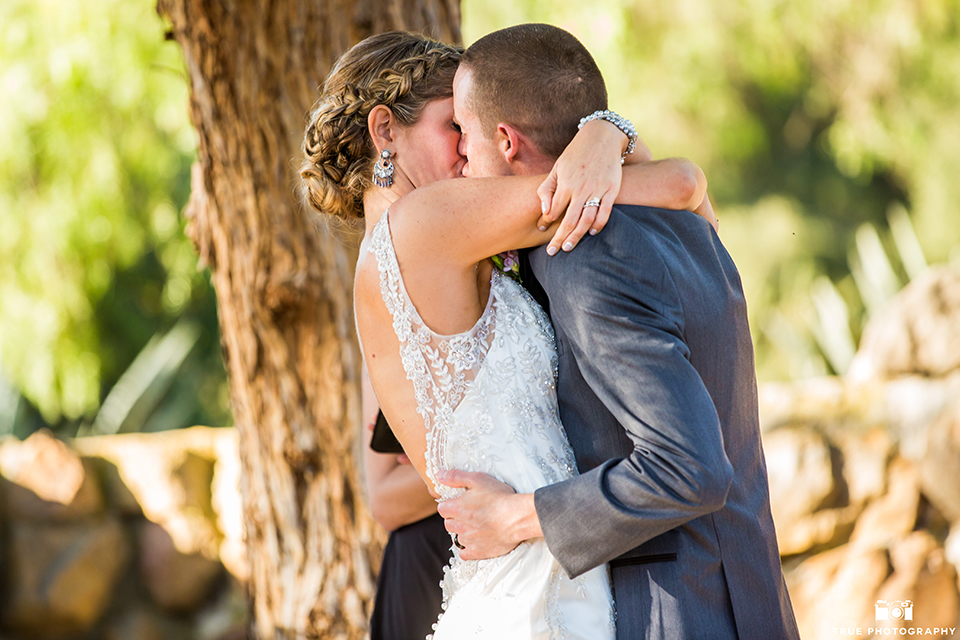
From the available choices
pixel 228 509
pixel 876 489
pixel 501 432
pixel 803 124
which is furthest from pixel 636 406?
pixel 803 124

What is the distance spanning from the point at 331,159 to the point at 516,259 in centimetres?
52

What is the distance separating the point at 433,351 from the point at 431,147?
50cm

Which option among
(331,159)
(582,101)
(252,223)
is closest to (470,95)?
(582,101)

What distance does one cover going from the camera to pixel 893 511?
192 inches

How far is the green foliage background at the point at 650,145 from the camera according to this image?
677 centimetres

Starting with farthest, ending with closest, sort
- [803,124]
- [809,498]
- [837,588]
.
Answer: [803,124], [809,498], [837,588]

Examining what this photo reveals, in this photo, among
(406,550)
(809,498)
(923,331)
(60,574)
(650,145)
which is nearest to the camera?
(406,550)

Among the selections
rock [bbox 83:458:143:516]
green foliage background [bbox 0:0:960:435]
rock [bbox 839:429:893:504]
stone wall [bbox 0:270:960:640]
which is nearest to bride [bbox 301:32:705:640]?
stone wall [bbox 0:270:960:640]

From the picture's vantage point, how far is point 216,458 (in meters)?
6.21

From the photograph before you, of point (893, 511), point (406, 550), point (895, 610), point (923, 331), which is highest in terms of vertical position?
point (406, 550)

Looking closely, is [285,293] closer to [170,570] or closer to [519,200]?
[519,200]

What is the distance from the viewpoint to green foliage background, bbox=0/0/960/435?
6.77 metres

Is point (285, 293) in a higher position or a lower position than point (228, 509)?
higher

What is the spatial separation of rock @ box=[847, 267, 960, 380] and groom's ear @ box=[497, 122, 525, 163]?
4485 mm
